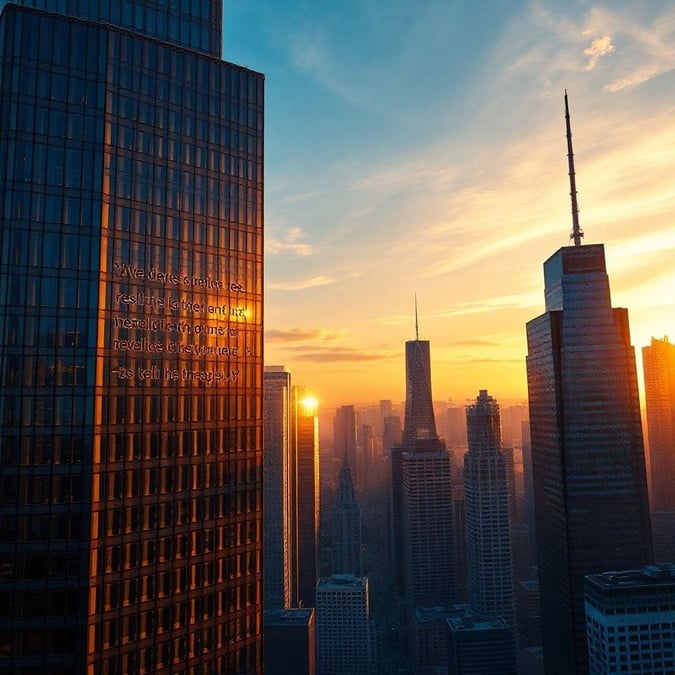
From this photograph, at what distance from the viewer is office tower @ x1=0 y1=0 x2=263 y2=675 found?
181 ft

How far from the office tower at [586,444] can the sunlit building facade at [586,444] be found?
26cm

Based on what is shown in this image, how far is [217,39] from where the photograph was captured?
7762 centimetres

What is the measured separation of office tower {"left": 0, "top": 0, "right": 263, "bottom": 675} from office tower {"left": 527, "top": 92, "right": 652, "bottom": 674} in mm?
113911

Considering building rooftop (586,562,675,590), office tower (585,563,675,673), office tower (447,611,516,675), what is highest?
building rooftop (586,562,675,590)

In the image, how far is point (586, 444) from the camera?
157 meters

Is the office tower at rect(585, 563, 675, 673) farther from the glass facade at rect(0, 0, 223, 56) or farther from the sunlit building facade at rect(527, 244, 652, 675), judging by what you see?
the glass facade at rect(0, 0, 223, 56)

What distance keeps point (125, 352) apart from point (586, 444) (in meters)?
135

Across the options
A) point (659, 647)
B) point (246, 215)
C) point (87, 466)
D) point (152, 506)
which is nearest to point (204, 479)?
point (152, 506)

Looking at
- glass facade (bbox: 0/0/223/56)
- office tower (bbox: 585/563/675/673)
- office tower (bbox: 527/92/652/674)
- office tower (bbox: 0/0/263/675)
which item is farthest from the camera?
office tower (bbox: 527/92/652/674)

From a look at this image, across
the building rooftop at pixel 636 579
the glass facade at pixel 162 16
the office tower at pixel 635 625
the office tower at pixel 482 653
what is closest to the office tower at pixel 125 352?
the glass facade at pixel 162 16

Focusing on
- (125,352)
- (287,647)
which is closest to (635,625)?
(287,647)

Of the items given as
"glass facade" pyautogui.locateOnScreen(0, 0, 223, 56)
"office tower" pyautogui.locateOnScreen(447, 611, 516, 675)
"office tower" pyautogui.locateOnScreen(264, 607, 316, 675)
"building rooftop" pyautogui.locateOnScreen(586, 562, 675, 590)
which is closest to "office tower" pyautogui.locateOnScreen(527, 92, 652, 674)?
"building rooftop" pyautogui.locateOnScreen(586, 562, 675, 590)

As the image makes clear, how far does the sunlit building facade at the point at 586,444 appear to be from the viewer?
154 m

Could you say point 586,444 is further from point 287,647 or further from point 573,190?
point 287,647
